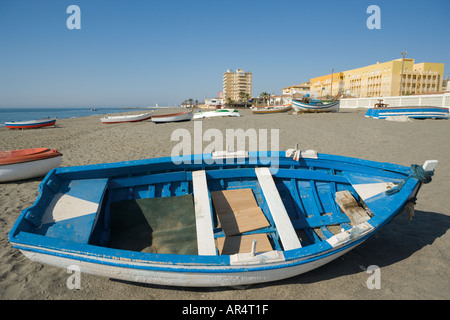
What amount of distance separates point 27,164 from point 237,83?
353ft

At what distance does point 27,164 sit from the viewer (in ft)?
22.5

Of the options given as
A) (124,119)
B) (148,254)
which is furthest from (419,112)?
(124,119)

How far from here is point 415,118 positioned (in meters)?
19.8

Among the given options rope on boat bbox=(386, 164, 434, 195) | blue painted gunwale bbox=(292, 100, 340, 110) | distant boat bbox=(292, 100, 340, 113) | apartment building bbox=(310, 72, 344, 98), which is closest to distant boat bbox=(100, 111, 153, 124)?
distant boat bbox=(292, 100, 340, 113)

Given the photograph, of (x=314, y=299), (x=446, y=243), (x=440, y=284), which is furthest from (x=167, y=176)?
(x=446, y=243)

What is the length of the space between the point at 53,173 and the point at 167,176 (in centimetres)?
178

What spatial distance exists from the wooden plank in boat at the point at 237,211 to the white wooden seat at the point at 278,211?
338 millimetres

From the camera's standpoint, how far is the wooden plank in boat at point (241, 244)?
11.6 ft

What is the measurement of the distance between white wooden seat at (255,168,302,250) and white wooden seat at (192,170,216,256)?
3.18 ft

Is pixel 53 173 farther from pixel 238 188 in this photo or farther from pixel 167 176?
pixel 238 188

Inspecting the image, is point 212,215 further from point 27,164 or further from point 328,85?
point 328,85

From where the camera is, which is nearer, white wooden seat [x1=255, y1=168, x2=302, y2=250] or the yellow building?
white wooden seat [x1=255, y1=168, x2=302, y2=250]

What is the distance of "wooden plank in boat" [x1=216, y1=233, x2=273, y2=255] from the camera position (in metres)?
3.53

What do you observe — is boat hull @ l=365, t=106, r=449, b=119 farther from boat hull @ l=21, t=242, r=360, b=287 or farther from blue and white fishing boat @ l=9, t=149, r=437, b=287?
boat hull @ l=21, t=242, r=360, b=287
